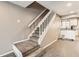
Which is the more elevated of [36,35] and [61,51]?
[36,35]

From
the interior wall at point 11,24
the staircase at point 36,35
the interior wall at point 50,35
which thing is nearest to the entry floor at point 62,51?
the interior wall at point 50,35

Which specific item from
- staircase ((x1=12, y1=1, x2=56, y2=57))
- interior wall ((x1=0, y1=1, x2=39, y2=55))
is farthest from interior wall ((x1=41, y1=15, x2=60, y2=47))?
interior wall ((x1=0, y1=1, x2=39, y2=55))

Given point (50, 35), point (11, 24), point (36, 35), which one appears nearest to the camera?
point (11, 24)

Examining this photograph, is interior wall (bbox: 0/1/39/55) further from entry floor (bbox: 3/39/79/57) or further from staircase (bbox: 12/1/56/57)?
entry floor (bbox: 3/39/79/57)

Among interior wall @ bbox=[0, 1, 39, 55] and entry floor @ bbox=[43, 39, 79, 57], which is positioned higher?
interior wall @ bbox=[0, 1, 39, 55]

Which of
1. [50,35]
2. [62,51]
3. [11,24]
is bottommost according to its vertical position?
[62,51]

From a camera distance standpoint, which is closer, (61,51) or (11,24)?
(11,24)

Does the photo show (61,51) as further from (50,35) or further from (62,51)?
(50,35)

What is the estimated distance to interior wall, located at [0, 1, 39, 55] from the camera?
3213mm

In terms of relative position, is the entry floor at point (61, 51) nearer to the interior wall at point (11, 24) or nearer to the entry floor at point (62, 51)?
the entry floor at point (62, 51)

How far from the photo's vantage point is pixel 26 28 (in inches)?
180

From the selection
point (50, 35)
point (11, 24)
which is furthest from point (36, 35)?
point (11, 24)

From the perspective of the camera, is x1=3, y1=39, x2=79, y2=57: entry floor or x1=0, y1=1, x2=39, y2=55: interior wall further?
x1=3, y1=39, x2=79, y2=57: entry floor

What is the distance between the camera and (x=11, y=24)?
3.62m
